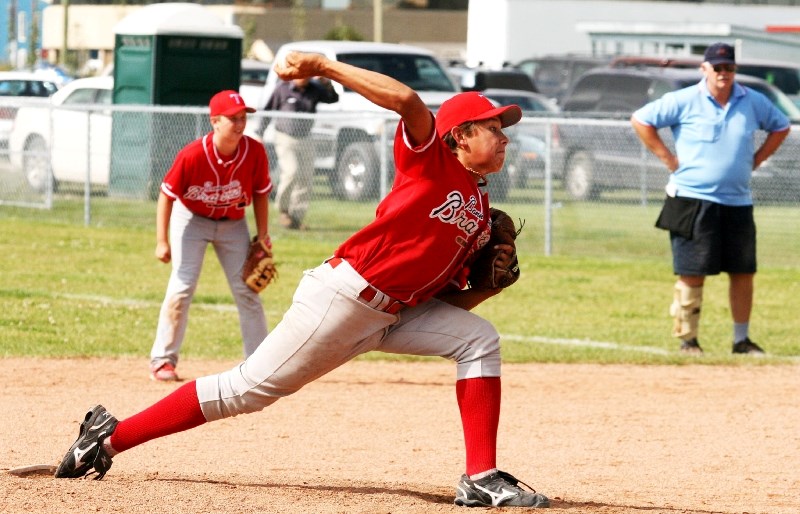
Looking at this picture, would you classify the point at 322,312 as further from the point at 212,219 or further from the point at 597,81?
the point at 597,81

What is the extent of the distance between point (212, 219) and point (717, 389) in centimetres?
334

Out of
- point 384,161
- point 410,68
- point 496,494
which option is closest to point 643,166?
point 384,161

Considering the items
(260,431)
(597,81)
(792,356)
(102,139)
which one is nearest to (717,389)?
(792,356)

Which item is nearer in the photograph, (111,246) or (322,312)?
(322,312)

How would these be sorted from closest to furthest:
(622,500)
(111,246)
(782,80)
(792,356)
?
(622,500) < (792,356) < (111,246) < (782,80)

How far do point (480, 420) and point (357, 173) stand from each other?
38.4ft

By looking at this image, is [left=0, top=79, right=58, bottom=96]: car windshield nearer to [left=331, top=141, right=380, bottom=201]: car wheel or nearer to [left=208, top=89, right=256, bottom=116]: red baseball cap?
[left=331, top=141, right=380, bottom=201]: car wheel

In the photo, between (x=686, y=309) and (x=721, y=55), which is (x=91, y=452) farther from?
(x=721, y=55)

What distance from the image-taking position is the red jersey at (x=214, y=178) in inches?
340

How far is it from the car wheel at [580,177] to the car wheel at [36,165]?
21.6 feet

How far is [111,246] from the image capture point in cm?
1588

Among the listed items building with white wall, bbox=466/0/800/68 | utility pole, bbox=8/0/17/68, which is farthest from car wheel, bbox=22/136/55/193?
utility pole, bbox=8/0/17/68

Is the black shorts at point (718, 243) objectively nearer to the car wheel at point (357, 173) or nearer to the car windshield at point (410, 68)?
Result: the car wheel at point (357, 173)

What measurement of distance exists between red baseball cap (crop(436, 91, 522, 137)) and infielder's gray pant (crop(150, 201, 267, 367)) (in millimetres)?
3585
